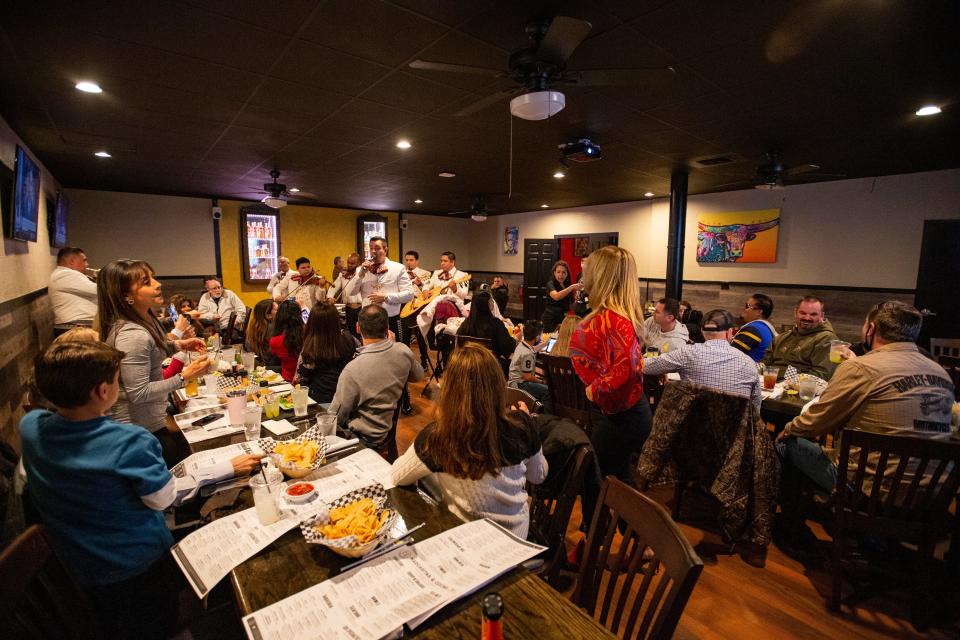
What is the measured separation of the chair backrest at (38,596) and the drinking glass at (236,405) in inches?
37.9

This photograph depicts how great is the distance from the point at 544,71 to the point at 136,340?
2.44m

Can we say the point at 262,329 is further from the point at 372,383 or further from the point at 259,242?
the point at 259,242

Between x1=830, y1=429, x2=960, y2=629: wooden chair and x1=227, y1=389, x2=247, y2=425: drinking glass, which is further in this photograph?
x1=227, y1=389, x2=247, y2=425: drinking glass

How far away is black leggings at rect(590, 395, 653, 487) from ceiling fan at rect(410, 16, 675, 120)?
1677 millimetres

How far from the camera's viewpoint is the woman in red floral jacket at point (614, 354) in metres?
2.19

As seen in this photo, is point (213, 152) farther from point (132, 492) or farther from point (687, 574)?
point (687, 574)

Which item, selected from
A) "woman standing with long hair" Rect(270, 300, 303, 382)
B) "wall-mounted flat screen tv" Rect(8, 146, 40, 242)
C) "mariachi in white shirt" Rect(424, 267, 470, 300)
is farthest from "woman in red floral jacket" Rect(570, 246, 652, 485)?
"wall-mounted flat screen tv" Rect(8, 146, 40, 242)

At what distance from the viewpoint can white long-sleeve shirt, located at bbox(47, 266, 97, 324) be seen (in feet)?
14.7

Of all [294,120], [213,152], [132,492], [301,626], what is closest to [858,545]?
[301,626]

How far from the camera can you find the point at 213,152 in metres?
5.04

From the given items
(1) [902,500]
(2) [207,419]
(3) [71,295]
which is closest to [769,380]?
(1) [902,500]

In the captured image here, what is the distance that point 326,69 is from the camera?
9.38ft

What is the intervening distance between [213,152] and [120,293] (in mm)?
3679

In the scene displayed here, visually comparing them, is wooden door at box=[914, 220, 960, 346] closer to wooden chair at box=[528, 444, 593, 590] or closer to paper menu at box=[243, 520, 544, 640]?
wooden chair at box=[528, 444, 593, 590]
